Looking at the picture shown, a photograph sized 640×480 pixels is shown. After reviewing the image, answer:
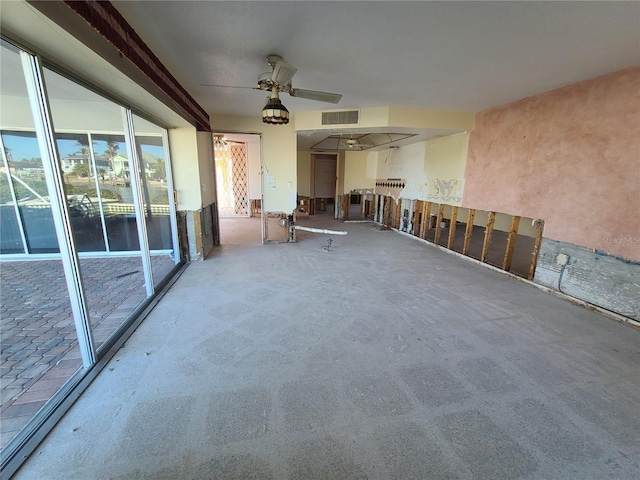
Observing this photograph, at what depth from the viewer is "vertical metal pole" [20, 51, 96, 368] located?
5.20ft

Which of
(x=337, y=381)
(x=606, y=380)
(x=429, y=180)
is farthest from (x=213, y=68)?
(x=429, y=180)

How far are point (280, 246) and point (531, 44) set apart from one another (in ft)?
14.8

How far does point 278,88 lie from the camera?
282cm

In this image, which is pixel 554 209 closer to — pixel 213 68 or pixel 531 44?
pixel 531 44

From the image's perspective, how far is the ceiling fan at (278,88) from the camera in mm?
2600

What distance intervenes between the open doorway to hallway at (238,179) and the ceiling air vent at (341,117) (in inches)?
150

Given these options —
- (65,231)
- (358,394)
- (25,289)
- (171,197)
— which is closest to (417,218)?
(171,197)

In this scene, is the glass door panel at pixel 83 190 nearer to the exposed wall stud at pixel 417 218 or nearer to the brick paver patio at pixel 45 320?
the brick paver patio at pixel 45 320

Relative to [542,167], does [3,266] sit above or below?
below

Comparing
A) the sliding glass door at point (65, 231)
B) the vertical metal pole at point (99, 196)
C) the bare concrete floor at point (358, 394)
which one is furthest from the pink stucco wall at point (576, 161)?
the vertical metal pole at point (99, 196)

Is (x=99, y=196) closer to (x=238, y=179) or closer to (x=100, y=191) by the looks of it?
(x=100, y=191)

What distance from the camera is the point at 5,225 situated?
4113mm

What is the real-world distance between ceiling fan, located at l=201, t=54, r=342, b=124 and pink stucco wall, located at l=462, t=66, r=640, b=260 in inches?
114

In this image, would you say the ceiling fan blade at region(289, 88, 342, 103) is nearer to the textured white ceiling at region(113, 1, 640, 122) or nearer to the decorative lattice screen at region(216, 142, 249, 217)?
the textured white ceiling at region(113, 1, 640, 122)
